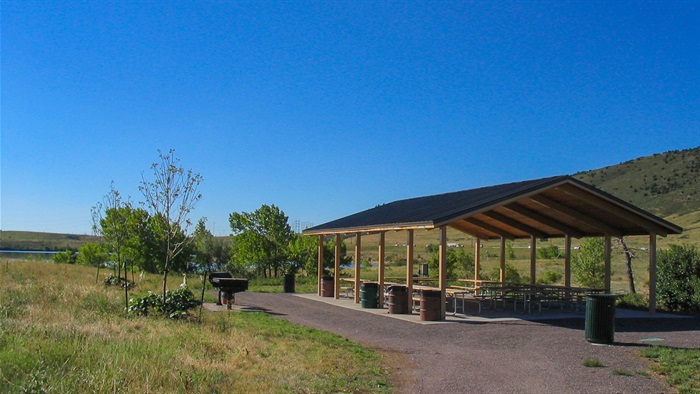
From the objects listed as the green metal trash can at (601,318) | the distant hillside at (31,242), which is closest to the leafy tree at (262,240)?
the green metal trash can at (601,318)

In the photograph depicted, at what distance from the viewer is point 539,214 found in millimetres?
20109

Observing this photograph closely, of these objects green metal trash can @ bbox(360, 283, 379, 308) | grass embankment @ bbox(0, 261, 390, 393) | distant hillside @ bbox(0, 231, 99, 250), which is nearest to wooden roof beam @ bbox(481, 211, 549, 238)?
green metal trash can @ bbox(360, 283, 379, 308)

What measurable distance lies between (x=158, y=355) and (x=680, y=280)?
17.7 metres

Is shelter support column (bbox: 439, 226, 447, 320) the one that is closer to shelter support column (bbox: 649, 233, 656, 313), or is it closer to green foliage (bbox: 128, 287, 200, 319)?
green foliage (bbox: 128, 287, 200, 319)

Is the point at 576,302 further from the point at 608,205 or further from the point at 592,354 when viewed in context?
the point at 592,354

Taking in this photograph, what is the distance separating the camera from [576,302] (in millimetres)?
18750

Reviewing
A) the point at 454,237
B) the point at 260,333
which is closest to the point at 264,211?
the point at 260,333

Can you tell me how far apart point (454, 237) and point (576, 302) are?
9887 centimetres

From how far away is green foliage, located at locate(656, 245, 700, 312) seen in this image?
19359 millimetres

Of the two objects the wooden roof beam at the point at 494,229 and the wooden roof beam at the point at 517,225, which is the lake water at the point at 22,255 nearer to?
the wooden roof beam at the point at 494,229

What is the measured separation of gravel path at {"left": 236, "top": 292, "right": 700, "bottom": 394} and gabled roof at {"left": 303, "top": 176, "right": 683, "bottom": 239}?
2.66 meters

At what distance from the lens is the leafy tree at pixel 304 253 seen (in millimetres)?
34031

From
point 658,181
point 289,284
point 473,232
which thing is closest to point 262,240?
point 289,284

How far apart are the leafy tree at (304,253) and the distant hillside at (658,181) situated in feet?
147
